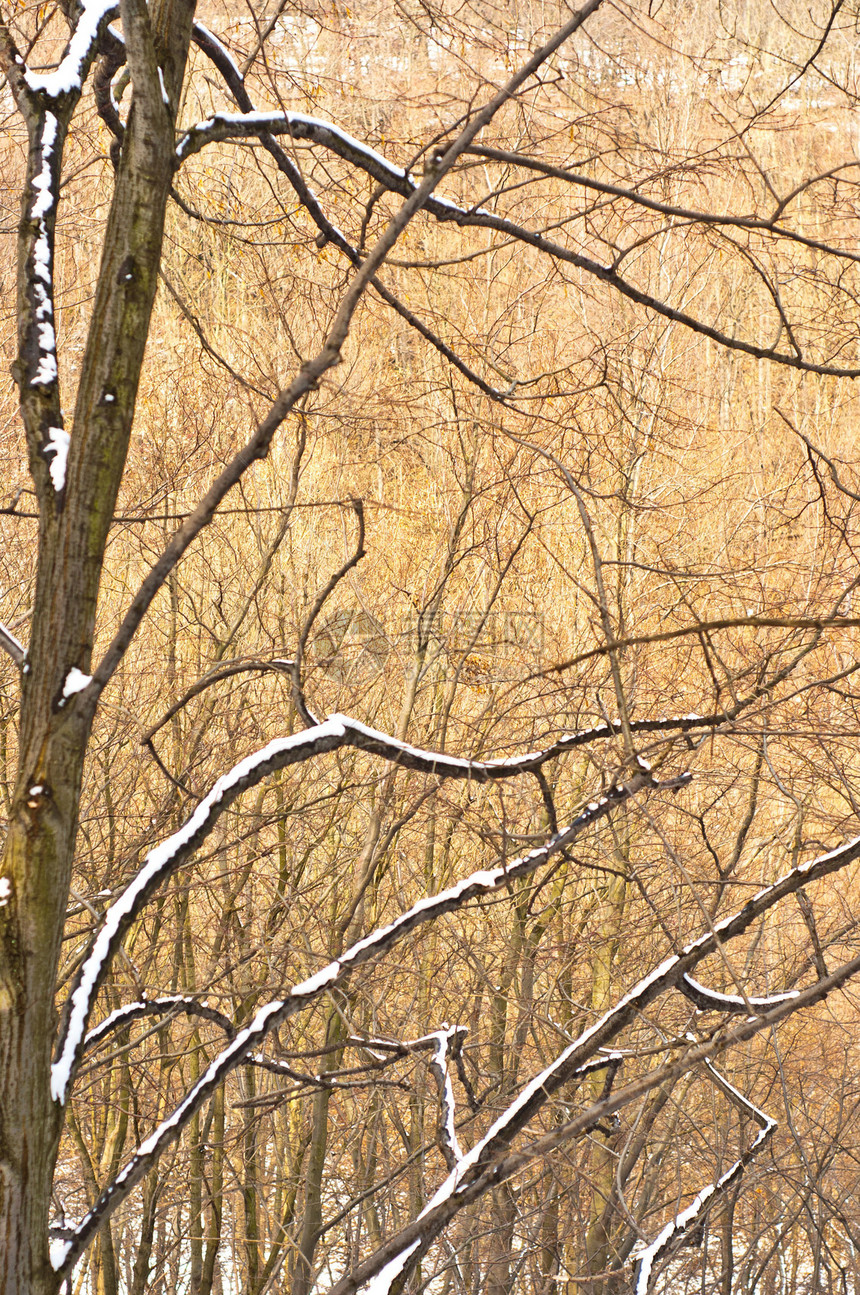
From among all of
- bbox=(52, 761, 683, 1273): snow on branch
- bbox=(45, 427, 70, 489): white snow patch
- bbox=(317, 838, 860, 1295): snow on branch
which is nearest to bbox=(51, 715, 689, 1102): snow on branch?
bbox=(52, 761, 683, 1273): snow on branch

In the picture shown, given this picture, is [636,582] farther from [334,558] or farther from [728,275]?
[728,275]

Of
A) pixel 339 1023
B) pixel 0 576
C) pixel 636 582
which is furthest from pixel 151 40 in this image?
pixel 636 582

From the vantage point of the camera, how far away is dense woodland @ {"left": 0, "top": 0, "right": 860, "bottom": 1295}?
92.8 inches

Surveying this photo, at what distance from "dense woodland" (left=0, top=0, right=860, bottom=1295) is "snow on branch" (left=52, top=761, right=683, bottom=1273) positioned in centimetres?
2

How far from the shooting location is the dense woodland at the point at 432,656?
7.73 ft

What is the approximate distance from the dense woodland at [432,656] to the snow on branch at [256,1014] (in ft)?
0.06

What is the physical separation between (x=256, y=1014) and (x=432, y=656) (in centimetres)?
482

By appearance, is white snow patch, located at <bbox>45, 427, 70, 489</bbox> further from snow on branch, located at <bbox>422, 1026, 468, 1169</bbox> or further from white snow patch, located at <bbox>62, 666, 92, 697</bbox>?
snow on branch, located at <bbox>422, 1026, 468, 1169</bbox>

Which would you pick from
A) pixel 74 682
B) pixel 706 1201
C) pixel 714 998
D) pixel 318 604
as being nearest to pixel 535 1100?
pixel 714 998

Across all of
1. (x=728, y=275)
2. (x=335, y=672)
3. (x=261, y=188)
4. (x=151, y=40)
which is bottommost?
(x=151, y=40)

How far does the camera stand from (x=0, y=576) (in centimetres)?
764

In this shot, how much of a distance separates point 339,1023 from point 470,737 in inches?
88.8

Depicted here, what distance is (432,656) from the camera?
741 cm

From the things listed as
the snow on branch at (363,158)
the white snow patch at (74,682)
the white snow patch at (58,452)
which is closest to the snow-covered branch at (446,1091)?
the white snow patch at (74,682)
